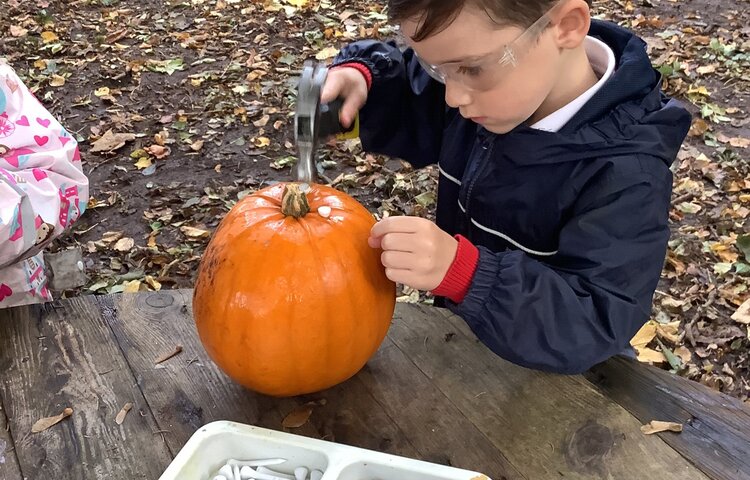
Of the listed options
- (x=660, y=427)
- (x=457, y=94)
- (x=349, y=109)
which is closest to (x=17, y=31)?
(x=349, y=109)

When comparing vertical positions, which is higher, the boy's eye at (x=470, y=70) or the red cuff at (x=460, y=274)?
the boy's eye at (x=470, y=70)

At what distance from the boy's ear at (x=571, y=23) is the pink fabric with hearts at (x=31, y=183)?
4.66 ft

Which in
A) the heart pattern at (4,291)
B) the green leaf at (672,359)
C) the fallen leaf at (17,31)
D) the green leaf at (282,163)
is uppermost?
the heart pattern at (4,291)

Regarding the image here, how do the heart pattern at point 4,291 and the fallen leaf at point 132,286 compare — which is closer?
the heart pattern at point 4,291

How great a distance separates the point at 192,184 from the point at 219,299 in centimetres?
278

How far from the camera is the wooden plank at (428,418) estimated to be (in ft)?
4.21

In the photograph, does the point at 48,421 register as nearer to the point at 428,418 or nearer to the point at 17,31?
the point at 428,418

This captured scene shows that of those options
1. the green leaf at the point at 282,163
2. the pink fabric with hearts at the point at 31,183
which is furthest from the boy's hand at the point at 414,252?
the green leaf at the point at 282,163

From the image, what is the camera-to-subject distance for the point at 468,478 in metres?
1.14

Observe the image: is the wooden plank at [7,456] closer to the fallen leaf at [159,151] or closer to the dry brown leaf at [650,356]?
the dry brown leaf at [650,356]

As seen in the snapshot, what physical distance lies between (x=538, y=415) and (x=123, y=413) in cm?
79

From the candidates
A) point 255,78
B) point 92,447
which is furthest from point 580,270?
point 255,78

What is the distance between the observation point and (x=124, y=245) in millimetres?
3525

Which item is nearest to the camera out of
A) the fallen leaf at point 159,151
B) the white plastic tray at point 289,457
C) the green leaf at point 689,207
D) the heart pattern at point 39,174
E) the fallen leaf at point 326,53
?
the white plastic tray at point 289,457
